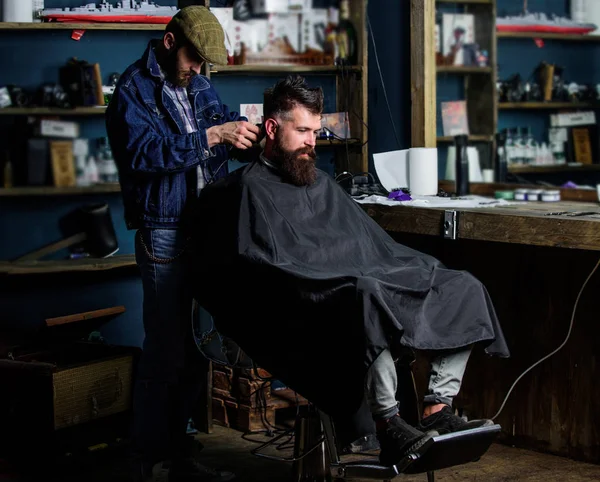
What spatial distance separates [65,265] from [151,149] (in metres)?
1.18

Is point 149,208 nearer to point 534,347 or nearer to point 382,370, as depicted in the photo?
point 382,370

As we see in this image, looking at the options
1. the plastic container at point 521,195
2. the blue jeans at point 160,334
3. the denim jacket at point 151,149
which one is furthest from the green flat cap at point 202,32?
the plastic container at point 521,195

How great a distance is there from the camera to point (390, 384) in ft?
8.78

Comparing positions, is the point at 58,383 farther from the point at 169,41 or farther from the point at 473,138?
the point at 473,138

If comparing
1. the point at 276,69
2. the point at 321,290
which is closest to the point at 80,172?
the point at 276,69

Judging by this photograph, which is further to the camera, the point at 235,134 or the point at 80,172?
the point at 80,172

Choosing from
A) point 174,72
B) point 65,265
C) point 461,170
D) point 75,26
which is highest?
point 75,26

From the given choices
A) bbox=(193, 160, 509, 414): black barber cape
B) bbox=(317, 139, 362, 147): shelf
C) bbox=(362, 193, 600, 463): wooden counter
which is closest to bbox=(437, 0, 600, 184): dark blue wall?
bbox=(317, 139, 362, 147): shelf

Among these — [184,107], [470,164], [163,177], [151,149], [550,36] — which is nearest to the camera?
[151,149]

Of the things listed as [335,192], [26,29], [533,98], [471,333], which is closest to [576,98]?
[533,98]

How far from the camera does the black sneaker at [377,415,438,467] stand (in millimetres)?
2604

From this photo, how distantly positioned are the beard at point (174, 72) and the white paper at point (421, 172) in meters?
1.17

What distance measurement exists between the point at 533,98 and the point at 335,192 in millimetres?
1551

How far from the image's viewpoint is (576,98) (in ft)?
13.9
